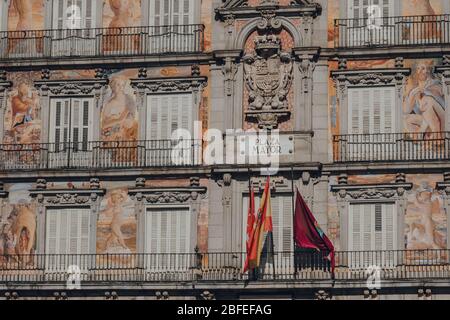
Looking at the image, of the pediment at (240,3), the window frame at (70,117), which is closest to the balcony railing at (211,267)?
the window frame at (70,117)

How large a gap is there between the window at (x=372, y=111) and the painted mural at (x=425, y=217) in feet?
7.22

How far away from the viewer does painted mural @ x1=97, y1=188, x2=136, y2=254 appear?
53531 mm

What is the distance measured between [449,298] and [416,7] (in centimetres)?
1024

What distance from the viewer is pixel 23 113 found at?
5494cm

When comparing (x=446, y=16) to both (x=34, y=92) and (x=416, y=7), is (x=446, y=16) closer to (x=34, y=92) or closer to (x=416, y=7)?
(x=416, y=7)

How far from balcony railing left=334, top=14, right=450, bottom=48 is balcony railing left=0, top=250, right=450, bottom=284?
7.33m

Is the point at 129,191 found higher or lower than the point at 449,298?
higher

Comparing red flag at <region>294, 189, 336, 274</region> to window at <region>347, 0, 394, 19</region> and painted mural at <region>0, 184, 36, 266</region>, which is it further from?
painted mural at <region>0, 184, 36, 266</region>

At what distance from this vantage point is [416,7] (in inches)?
2101

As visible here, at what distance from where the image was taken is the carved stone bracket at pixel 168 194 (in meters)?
53.2

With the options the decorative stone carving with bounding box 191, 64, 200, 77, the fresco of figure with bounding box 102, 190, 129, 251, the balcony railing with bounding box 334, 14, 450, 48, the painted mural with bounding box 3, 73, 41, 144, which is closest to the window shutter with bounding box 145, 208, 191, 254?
the fresco of figure with bounding box 102, 190, 129, 251

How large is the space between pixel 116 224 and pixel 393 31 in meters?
11.8
